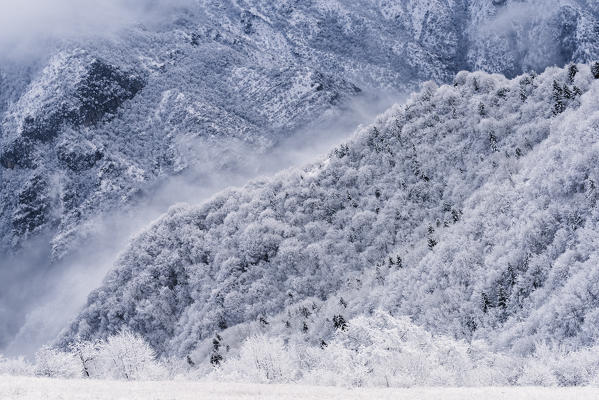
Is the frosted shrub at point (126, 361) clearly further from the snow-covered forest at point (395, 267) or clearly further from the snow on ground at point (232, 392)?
the snow on ground at point (232, 392)

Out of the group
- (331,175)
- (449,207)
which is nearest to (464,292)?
(449,207)

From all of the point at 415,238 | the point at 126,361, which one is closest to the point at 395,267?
the point at 415,238

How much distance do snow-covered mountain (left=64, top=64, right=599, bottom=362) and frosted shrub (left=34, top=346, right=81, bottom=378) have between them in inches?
1209

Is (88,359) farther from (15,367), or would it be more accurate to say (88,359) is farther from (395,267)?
(395,267)

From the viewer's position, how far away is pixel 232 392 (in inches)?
1136

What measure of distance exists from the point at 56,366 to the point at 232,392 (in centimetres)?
2345

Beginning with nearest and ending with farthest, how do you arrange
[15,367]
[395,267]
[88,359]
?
[15,367], [88,359], [395,267]

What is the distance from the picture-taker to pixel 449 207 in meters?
84.8

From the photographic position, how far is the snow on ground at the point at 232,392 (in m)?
25.5

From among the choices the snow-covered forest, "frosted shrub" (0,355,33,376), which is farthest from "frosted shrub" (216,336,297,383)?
"frosted shrub" (0,355,33,376)

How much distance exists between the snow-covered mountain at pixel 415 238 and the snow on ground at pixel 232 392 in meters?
12.8

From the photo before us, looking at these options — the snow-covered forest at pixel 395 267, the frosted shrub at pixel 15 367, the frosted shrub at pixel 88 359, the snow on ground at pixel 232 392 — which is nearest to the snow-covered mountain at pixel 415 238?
the snow-covered forest at pixel 395 267

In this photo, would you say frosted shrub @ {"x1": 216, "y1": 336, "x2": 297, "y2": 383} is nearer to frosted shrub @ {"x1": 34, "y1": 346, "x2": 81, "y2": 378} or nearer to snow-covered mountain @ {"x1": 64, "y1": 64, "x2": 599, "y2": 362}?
frosted shrub @ {"x1": 34, "y1": 346, "x2": 81, "y2": 378}

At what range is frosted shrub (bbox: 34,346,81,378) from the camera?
45.3 meters
